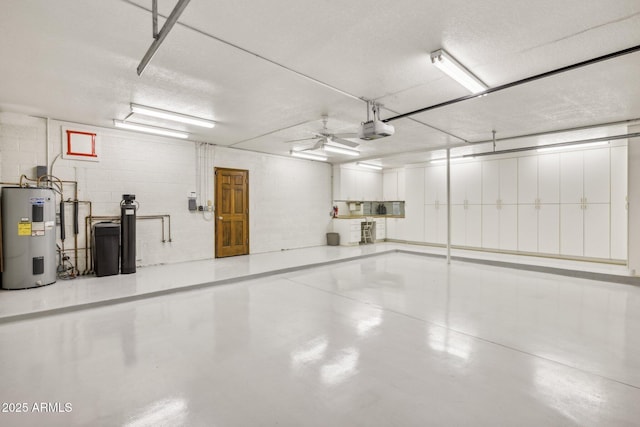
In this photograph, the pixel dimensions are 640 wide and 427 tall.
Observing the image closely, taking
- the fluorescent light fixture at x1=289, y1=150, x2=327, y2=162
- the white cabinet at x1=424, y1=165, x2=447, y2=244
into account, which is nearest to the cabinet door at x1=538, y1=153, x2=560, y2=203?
the white cabinet at x1=424, y1=165, x2=447, y2=244

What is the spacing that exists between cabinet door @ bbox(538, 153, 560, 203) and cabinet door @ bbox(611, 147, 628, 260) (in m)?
1.01

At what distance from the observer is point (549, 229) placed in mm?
7723

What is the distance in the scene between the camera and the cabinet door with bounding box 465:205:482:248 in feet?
29.6

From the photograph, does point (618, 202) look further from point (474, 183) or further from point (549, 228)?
point (474, 183)

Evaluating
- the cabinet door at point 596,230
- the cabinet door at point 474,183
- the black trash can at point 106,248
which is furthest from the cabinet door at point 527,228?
the black trash can at point 106,248

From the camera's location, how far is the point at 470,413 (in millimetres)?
1946

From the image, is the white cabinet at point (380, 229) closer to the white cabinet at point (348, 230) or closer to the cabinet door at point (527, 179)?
the white cabinet at point (348, 230)

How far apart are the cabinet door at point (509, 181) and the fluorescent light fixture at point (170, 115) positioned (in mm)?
7884

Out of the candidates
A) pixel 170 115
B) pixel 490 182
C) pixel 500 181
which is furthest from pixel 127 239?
pixel 500 181

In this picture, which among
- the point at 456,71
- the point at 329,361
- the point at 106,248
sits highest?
the point at 456,71

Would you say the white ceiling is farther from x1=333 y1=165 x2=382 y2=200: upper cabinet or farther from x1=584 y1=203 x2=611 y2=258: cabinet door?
x1=333 y1=165 x2=382 y2=200: upper cabinet

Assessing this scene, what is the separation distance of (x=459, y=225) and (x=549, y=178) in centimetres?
265

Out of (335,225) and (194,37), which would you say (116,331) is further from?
(335,225)

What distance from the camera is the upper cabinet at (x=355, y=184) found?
10.2 metres
